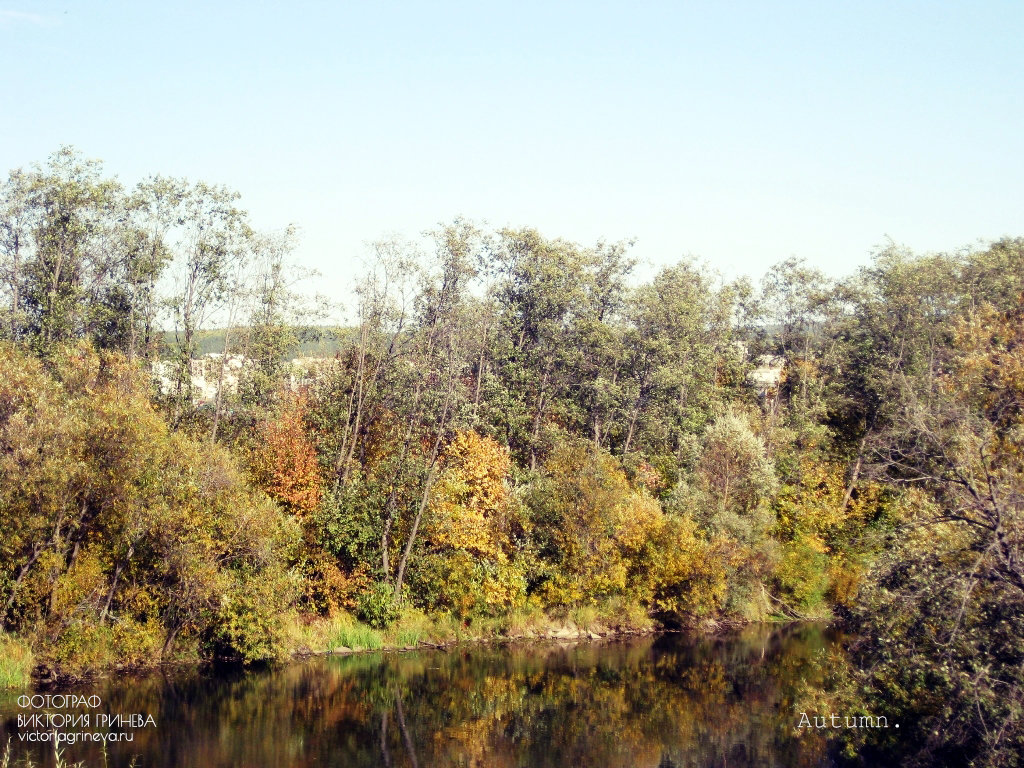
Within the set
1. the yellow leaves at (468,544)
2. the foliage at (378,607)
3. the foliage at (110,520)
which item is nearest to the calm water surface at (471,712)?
the foliage at (378,607)

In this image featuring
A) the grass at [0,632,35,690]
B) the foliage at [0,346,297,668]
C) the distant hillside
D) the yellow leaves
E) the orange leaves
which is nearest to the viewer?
the grass at [0,632,35,690]

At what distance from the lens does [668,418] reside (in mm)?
61500

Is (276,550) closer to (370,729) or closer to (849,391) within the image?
(370,729)

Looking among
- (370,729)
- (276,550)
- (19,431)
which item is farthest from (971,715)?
(19,431)

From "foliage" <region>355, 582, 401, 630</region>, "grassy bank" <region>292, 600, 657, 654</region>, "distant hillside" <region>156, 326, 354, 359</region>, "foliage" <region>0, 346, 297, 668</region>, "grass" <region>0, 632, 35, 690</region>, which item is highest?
"distant hillside" <region>156, 326, 354, 359</region>

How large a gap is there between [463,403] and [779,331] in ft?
116

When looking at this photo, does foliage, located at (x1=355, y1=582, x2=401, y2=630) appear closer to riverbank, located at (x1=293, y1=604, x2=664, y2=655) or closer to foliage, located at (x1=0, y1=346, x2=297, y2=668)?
riverbank, located at (x1=293, y1=604, x2=664, y2=655)

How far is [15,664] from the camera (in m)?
→ 28.8

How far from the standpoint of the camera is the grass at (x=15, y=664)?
28.6m

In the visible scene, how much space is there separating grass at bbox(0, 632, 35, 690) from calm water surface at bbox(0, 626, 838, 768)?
0.85 m

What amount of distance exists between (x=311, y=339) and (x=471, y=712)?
2707 cm

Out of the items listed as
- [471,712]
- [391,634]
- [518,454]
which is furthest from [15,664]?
[518,454]

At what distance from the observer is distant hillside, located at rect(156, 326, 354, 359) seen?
46281 mm

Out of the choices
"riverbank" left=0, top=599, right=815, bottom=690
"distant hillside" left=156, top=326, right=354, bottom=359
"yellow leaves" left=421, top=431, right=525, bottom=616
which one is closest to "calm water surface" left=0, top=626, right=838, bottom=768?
"riverbank" left=0, top=599, right=815, bottom=690
